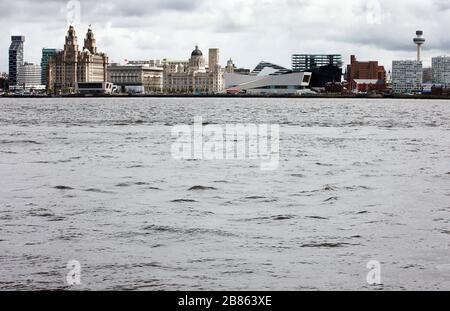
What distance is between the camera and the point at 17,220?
12.4 metres

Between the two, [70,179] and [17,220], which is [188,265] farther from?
[70,179]

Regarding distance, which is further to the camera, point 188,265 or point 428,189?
point 428,189

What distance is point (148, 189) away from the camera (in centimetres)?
1641

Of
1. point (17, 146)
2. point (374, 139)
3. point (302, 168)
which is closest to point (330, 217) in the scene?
point (302, 168)

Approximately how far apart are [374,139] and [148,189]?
20.6 meters

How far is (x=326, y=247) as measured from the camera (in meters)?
10.6

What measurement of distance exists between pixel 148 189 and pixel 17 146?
14.4m
